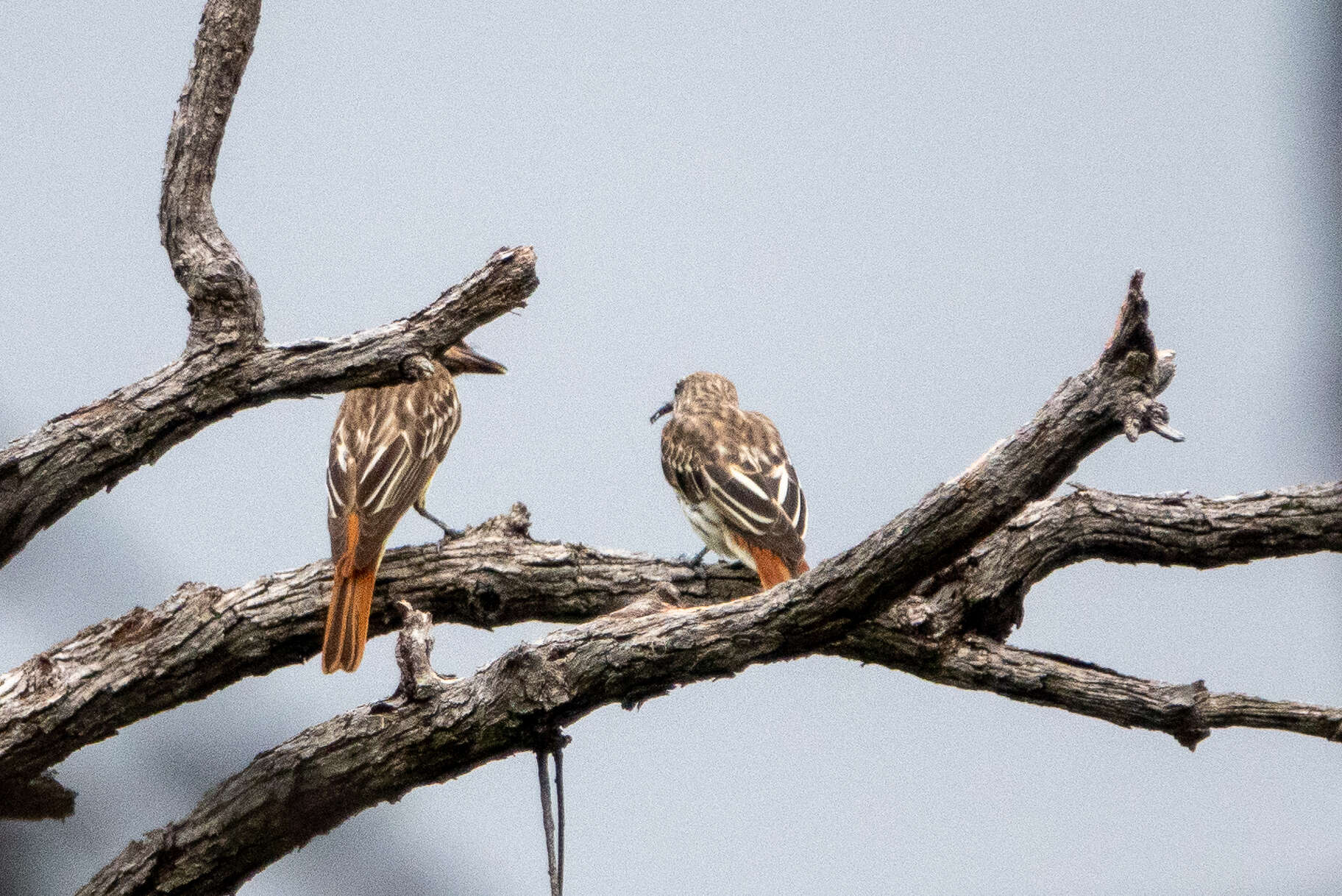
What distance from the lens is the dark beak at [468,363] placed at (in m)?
8.45

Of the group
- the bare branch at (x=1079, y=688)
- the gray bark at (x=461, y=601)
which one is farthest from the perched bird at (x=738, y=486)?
the bare branch at (x=1079, y=688)

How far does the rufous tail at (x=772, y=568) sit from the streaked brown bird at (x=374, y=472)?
1686 mm

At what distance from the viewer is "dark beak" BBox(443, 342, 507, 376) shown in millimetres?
8453

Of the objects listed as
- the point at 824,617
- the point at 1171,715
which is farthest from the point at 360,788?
the point at 1171,715

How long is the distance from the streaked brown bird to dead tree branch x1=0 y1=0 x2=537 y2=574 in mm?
425

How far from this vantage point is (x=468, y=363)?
8.51 m

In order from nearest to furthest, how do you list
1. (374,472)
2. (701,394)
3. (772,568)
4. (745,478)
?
(772,568)
(374,472)
(745,478)
(701,394)

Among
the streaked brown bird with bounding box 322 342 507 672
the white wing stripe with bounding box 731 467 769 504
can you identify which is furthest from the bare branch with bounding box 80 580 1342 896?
the white wing stripe with bounding box 731 467 769 504

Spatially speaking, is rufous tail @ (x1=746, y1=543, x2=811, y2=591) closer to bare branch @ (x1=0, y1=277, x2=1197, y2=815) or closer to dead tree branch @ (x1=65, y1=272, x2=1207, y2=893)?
dead tree branch @ (x1=65, y1=272, x2=1207, y2=893)

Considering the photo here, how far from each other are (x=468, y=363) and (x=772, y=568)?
296cm

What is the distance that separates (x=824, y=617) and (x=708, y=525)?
10.1 ft

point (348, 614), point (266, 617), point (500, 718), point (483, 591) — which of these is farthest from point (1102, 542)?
point (266, 617)

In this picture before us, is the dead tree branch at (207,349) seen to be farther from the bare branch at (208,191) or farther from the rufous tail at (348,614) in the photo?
the rufous tail at (348,614)

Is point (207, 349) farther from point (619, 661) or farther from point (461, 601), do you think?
point (619, 661)
